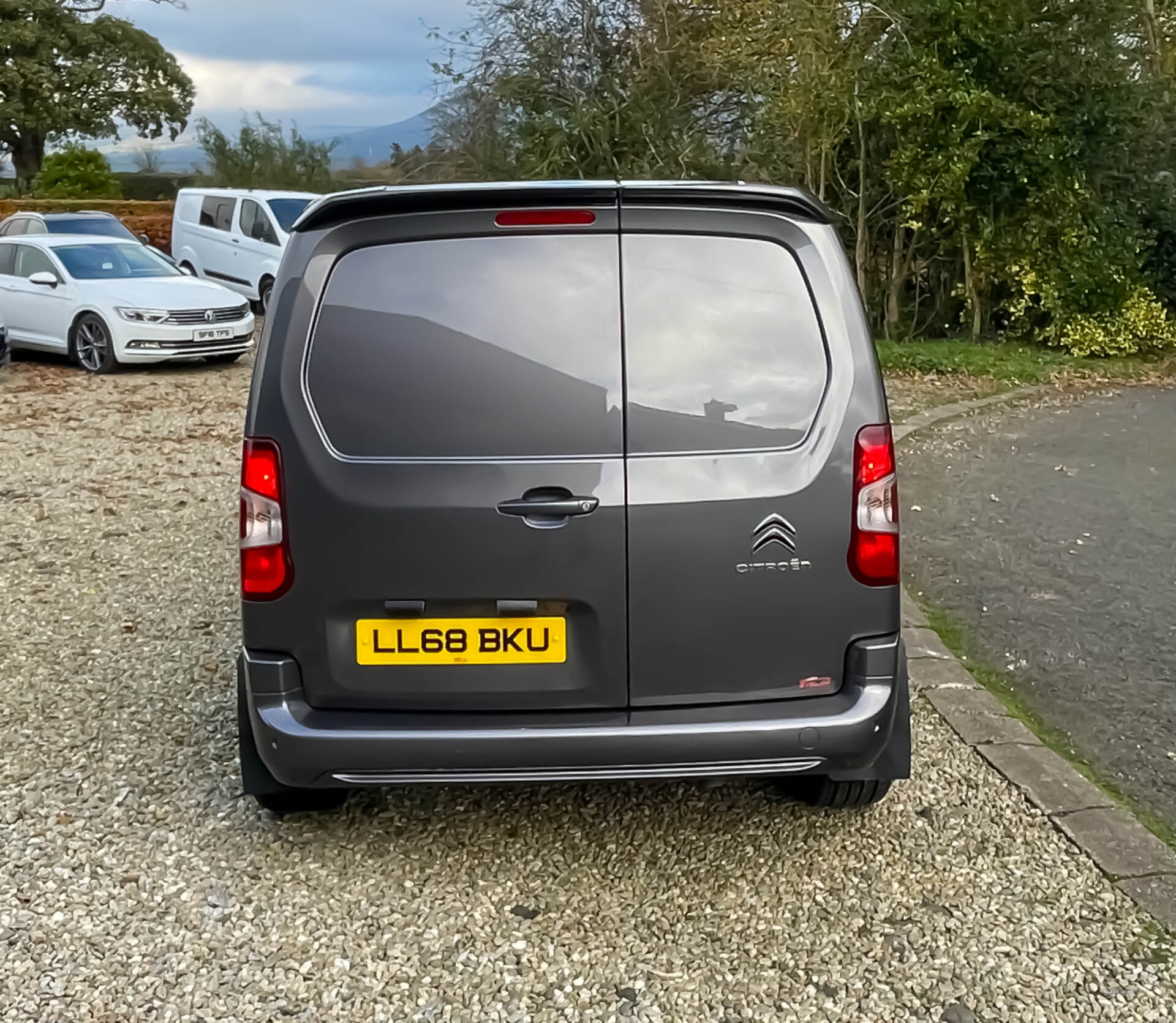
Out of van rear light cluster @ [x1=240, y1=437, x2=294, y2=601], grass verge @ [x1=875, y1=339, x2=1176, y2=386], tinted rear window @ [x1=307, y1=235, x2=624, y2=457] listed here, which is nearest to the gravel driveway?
van rear light cluster @ [x1=240, y1=437, x2=294, y2=601]

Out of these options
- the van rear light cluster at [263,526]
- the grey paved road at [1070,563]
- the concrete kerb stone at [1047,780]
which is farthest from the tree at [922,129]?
the van rear light cluster at [263,526]

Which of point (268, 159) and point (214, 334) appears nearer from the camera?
point (214, 334)

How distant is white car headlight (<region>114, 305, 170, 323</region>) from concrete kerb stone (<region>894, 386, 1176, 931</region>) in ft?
34.0

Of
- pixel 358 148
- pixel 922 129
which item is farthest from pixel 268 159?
pixel 922 129

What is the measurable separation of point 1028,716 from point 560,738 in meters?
2.31

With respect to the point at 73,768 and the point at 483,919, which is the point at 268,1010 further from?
the point at 73,768

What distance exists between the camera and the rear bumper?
3.05 meters

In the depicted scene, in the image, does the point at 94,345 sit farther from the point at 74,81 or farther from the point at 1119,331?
the point at 74,81

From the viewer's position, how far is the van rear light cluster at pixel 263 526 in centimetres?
304

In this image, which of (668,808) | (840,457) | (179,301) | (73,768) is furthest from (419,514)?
(179,301)

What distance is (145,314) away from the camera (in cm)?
1341

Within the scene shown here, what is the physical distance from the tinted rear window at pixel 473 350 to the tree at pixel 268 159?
25.7 meters

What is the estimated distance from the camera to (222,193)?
19047 millimetres

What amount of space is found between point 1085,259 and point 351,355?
1285 centimetres
